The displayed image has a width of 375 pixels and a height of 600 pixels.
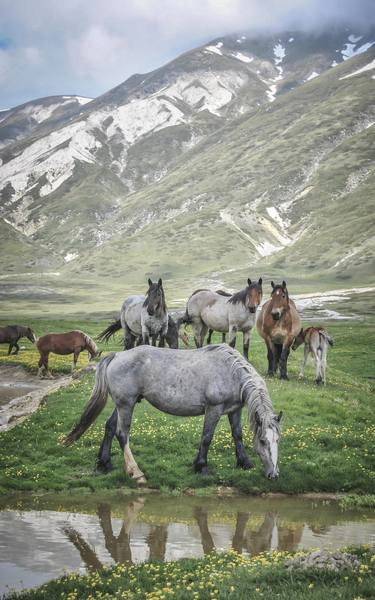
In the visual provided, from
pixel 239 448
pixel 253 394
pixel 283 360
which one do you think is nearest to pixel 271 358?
pixel 283 360

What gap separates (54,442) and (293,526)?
355 inches

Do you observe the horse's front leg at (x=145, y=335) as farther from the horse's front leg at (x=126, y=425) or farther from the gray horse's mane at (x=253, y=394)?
the gray horse's mane at (x=253, y=394)

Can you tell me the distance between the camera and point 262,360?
3559 centimetres

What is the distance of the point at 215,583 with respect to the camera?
9.20 meters

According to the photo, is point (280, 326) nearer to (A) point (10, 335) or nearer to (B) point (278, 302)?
(B) point (278, 302)

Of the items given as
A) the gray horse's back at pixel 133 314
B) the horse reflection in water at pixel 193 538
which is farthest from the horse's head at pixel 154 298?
the horse reflection in water at pixel 193 538

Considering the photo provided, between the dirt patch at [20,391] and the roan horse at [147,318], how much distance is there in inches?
198

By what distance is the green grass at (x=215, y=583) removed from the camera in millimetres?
8719

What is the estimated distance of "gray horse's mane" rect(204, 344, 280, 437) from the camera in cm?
1510

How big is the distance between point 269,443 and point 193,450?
12.6 feet

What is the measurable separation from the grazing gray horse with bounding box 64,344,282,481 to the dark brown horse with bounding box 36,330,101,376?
815 inches

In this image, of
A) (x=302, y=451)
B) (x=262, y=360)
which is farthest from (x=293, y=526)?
(x=262, y=360)

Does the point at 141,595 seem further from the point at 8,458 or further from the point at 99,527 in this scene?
the point at 8,458

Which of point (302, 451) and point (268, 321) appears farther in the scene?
point (268, 321)
